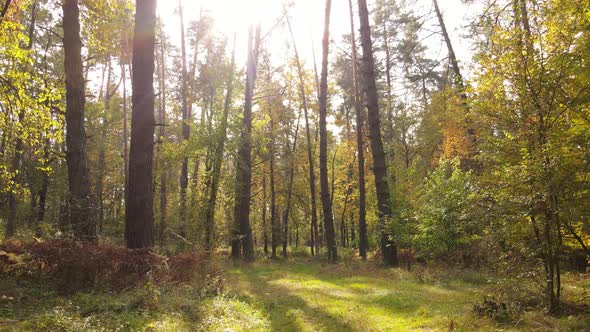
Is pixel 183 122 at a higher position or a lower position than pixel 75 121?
higher

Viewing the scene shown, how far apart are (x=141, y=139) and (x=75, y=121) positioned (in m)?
2.49

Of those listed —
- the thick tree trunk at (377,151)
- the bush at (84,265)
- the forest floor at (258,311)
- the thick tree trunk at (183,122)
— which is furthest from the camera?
the thick tree trunk at (183,122)

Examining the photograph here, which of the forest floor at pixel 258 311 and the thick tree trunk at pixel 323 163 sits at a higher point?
the thick tree trunk at pixel 323 163

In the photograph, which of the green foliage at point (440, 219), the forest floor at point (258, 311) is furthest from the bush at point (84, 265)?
the green foliage at point (440, 219)

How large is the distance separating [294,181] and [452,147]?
11.2 m

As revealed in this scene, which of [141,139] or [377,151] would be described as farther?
[377,151]

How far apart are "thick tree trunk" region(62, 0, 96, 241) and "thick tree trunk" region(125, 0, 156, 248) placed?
1.71 metres

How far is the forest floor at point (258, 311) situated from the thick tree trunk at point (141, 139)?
1528 mm

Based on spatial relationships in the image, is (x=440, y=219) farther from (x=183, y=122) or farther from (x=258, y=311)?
(x=183, y=122)

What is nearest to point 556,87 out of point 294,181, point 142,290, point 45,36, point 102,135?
point 142,290

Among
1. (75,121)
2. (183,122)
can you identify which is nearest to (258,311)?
(75,121)

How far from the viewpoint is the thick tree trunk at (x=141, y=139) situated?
8.24 m

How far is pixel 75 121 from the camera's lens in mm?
9531

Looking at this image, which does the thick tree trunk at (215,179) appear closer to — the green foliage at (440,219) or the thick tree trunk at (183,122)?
the thick tree trunk at (183,122)
